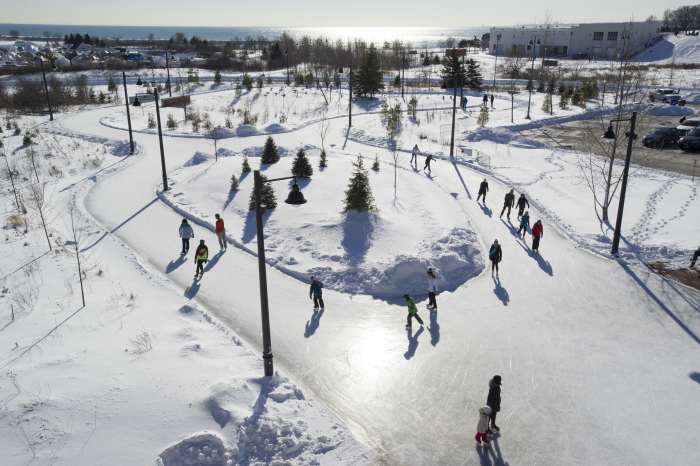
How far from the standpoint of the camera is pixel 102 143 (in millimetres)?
34344

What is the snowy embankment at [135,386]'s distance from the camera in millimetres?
8195

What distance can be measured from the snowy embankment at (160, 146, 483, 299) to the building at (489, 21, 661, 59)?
7359 centimetres

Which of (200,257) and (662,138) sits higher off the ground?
(662,138)

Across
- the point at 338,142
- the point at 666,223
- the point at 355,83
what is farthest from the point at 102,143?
the point at 666,223

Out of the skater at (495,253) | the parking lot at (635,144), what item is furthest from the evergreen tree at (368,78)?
the skater at (495,253)

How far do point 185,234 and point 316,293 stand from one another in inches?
234

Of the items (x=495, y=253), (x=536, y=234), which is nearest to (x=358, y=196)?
(x=495, y=253)

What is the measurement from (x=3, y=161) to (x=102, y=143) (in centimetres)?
630

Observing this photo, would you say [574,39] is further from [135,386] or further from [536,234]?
[135,386]

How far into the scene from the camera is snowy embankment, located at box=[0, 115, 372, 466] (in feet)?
26.9

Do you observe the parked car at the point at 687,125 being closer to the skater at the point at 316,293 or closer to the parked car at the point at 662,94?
the parked car at the point at 662,94

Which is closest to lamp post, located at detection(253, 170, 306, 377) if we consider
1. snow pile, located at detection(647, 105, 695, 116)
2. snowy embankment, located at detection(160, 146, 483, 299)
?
snowy embankment, located at detection(160, 146, 483, 299)

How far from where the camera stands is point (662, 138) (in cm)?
3219

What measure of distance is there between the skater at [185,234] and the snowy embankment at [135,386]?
1.53 m
